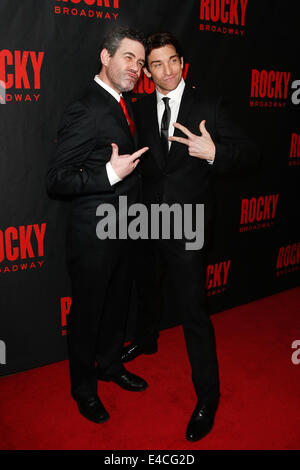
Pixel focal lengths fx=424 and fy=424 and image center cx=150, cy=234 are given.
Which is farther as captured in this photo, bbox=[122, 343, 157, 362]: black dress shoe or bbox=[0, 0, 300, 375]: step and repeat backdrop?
bbox=[122, 343, 157, 362]: black dress shoe

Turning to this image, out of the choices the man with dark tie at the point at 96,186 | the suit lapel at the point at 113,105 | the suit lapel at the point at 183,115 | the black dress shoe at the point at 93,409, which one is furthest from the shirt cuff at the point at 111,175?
the black dress shoe at the point at 93,409

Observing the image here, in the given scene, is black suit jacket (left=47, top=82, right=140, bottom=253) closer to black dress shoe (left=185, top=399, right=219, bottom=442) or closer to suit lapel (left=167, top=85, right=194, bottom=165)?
suit lapel (left=167, top=85, right=194, bottom=165)

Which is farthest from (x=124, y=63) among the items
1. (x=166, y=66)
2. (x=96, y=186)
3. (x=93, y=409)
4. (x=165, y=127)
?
(x=93, y=409)

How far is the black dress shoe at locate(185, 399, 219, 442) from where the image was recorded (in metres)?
2.13

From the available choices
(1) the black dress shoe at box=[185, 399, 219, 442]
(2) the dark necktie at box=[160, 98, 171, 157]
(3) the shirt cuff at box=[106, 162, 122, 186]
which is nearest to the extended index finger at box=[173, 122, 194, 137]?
(2) the dark necktie at box=[160, 98, 171, 157]

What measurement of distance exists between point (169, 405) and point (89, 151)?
4.84 feet

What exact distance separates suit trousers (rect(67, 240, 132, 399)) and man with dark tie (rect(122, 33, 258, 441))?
27 cm

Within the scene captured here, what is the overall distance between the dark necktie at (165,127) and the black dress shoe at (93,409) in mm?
1376

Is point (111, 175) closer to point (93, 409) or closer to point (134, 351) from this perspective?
point (93, 409)

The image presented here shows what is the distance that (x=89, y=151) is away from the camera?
6.55 feet

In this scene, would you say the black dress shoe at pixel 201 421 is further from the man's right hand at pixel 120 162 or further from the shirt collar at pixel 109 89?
the shirt collar at pixel 109 89

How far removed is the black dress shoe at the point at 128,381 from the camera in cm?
253

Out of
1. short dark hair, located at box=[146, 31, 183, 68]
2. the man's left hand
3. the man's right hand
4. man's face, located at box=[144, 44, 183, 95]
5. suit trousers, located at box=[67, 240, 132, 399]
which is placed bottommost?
suit trousers, located at box=[67, 240, 132, 399]

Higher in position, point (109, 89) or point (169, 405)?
point (109, 89)
